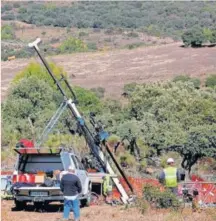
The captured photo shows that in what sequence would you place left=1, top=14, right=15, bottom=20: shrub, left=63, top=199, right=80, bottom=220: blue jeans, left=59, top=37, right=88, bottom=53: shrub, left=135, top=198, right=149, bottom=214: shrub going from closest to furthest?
left=63, top=199, right=80, bottom=220: blue jeans
left=135, top=198, right=149, bottom=214: shrub
left=59, top=37, right=88, bottom=53: shrub
left=1, top=14, right=15, bottom=20: shrub

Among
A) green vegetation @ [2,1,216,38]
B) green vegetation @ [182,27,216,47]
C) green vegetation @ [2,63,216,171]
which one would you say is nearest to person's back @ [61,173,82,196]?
green vegetation @ [2,63,216,171]

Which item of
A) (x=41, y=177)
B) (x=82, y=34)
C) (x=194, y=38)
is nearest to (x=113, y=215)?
(x=41, y=177)

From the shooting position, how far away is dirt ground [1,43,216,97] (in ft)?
291

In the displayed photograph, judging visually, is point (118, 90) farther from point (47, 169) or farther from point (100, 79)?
point (47, 169)

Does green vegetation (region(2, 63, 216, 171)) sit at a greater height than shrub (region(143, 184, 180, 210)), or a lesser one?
lesser

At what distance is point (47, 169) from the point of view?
16.7m

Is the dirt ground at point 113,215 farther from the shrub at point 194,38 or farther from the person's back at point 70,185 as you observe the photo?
the shrub at point 194,38

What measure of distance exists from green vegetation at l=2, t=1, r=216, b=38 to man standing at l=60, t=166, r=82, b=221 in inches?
5137

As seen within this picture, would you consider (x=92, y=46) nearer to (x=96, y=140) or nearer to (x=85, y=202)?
(x=96, y=140)

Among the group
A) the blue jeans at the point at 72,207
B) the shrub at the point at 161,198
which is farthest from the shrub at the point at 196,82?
the blue jeans at the point at 72,207

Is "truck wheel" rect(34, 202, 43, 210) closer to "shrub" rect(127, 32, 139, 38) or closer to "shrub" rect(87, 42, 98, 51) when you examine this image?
"shrub" rect(87, 42, 98, 51)

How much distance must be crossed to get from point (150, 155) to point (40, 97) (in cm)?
1971

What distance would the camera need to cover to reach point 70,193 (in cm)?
1384

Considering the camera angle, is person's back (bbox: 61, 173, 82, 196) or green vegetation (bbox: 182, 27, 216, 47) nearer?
person's back (bbox: 61, 173, 82, 196)
